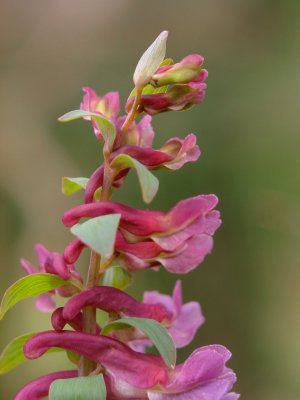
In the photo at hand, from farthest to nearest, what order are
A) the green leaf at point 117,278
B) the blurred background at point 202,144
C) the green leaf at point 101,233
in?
the blurred background at point 202,144 < the green leaf at point 117,278 < the green leaf at point 101,233

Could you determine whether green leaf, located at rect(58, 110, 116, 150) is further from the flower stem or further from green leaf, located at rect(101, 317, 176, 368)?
green leaf, located at rect(101, 317, 176, 368)

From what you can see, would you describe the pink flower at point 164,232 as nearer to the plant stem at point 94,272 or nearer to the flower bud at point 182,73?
the plant stem at point 94,272

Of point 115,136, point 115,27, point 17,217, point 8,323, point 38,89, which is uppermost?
point 115,27

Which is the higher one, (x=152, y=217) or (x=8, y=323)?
(x=152, y=217)

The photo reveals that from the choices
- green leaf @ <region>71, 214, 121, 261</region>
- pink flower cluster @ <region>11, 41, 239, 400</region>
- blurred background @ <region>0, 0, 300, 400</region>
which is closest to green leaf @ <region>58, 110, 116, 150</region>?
pink flower cluster @ <region>11, 41, 239, 400</region>

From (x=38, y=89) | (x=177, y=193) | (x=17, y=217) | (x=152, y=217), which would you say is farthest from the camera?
(x=38, y=89)

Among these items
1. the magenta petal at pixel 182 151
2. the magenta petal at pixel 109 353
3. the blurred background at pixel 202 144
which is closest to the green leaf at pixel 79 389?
the magenta petal at pixel 109 353

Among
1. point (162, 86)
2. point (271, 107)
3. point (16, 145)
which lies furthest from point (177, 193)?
point (162, 86)

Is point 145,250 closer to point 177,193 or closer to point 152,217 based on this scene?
point 152,217

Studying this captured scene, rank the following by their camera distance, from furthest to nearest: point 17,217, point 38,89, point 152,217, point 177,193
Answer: point 38,89 → point 17,217 → point 177,193 → point 152,217
